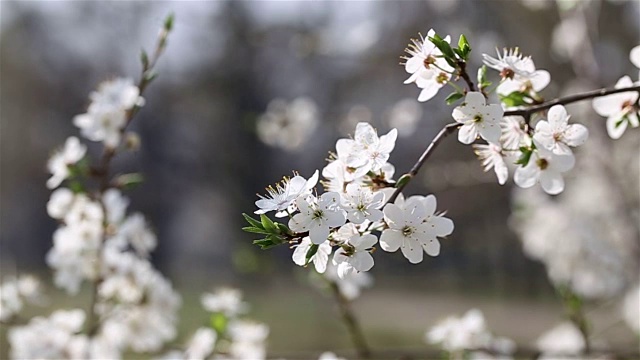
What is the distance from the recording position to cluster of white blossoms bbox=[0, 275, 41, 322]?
1382mm

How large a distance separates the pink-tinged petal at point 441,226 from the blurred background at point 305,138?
3.13ft

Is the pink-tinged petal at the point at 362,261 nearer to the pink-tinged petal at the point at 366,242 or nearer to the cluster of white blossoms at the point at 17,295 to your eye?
the pink-tinged petal at the point at 366,242

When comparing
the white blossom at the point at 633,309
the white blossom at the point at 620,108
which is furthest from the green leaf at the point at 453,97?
the white blossom at the point at 633,309

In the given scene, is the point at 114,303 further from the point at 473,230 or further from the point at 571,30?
the point at 473,230

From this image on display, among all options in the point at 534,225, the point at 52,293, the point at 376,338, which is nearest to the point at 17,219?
the point at 52,293

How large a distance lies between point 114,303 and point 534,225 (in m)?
1.56

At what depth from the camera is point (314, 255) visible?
631mm

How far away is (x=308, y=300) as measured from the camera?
9.24 meters

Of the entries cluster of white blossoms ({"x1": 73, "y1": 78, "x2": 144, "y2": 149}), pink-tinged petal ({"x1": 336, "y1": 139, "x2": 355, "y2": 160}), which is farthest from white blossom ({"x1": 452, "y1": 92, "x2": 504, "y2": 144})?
cluster of white blossoms ({"x1": 73, "y1": 78, "x2": 144, "y2": 149})

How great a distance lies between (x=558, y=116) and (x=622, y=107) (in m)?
0.15

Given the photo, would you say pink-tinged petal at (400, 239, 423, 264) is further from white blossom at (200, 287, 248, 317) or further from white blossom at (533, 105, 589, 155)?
white blossom at (200, 287, 248, 317)

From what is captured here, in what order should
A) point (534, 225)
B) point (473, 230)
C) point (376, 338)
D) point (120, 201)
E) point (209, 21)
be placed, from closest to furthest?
point (120, 201) → point (534, 225) → point (376, 338) → point (473, 230) → point (209, 21)

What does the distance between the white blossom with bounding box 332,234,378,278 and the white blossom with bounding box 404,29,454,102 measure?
16 centimetres

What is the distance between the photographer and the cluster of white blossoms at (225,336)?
3.80 feet
